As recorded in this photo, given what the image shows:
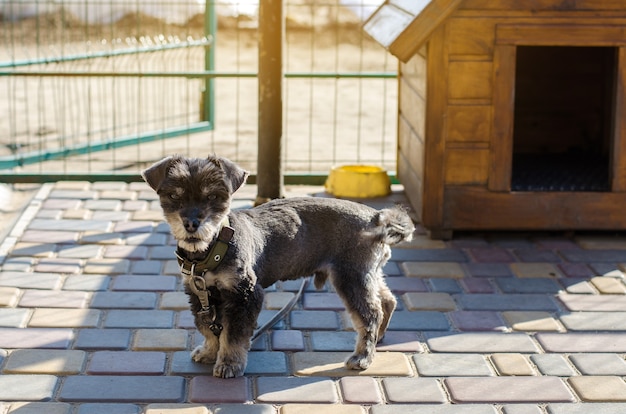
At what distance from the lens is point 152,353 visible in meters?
4.86

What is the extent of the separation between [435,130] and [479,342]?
77.7 inches

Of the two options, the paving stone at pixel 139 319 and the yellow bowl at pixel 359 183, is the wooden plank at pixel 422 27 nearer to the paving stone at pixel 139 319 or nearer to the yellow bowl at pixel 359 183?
the yellow bowl at pixel 359 183

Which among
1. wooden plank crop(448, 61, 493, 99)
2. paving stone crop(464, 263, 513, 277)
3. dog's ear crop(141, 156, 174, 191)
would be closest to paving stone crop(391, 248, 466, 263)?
paving stone crop(464, 263, 513, 277)

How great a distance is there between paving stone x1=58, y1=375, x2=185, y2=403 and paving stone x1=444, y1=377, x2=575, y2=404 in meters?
1.25

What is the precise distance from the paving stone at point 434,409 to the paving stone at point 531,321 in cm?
104

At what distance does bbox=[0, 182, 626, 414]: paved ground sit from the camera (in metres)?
4.38

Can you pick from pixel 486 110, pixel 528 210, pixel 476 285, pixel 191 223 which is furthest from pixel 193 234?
pixel 528 210

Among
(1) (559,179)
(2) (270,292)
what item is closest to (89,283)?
(2) (270,292)

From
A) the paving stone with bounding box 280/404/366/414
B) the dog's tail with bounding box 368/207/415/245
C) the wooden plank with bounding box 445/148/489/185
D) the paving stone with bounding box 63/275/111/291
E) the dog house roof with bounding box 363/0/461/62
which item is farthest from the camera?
Answer: the wooden plank with bounding box 445/148/489/185

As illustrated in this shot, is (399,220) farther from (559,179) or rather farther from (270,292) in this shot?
(559,179)

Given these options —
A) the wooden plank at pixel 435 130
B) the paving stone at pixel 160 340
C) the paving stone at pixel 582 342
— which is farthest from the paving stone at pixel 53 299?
the paving stone at pixel 582 342

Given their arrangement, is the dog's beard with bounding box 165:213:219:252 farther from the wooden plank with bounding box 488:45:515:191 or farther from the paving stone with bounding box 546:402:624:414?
the wooden plank with bounding box 488:45:515:191

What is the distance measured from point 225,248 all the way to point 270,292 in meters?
1.43

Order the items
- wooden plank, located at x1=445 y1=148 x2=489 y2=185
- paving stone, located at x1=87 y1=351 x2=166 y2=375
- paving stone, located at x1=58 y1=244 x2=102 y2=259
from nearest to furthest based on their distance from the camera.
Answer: paving stone, located at x1=87 y1=351 x2=166 y2=375 → paving stone, located at x1=58 y1=244 x2=102 y2=259 → wooden plank, located at x1=445 y1=148 x2=489 y2=185
